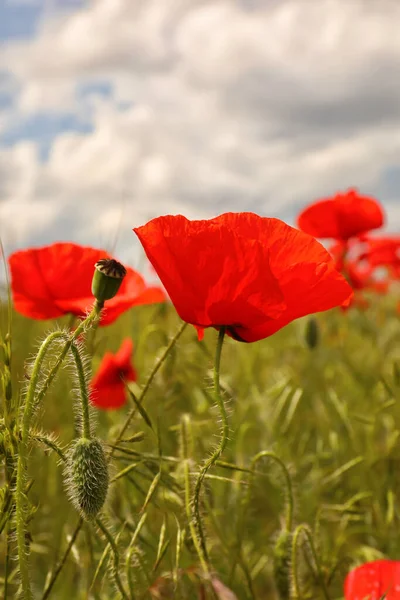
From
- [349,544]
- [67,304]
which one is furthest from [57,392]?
[67,304]

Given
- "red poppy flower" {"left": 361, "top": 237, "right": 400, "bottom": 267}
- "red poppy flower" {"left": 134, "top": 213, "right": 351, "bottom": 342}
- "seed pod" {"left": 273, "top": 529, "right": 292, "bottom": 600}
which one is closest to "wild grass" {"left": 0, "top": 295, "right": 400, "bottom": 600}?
"seed pod" {"left": 273, "top": 529, "right": 292, "bottom": 600}

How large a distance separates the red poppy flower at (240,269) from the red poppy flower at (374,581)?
528mm

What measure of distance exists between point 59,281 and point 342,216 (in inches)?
56.2

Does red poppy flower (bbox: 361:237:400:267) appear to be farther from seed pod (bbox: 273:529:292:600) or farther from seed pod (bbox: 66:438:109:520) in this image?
seed pod (bbox: 66:438:109:520)

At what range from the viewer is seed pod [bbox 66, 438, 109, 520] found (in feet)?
3.33

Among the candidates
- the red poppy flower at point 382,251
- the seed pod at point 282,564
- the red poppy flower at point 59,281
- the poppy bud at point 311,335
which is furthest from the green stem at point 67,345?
the red poppy flower at point 382,251

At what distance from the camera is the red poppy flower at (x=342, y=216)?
2615 mm

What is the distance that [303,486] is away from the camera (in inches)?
92.0

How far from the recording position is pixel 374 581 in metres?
1.31

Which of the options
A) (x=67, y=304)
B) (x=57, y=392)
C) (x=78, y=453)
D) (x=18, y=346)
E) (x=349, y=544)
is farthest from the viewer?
(x=18, y=346)

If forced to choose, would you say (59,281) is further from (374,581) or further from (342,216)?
(342,216)

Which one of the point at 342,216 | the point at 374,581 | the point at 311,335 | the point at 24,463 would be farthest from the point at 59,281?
the point at 342,216

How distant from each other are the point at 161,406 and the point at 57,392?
3.14ft

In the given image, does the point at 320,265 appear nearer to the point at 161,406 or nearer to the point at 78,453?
the point at 78,453
